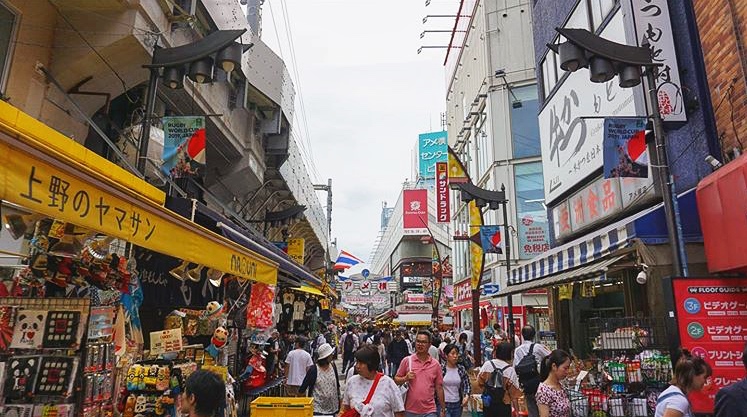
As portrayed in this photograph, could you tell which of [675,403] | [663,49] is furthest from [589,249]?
[675,403]

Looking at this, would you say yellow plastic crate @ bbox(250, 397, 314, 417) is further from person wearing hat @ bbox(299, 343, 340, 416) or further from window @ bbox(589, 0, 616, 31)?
window @ bbox(589, 0, 616, 31)

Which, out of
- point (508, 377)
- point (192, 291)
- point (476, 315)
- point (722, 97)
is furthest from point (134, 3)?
point (476, 315)

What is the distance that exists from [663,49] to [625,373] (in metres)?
5.65

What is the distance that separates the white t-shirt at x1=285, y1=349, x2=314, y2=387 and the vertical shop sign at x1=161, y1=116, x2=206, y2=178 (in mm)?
4817

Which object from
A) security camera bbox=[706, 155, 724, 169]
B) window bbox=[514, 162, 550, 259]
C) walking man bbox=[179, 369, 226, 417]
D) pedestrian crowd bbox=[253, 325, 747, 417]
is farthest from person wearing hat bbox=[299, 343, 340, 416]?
window bbox=[514, 162, 550, 259]

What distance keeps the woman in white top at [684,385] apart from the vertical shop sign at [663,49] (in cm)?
528

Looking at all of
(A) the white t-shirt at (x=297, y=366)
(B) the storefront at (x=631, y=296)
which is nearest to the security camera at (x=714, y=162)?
(B) the storefront at (x=631, y=296)

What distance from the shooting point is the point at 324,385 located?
7.29m

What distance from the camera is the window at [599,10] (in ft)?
33.6

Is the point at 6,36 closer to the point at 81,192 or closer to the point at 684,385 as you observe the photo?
the point at 81,192

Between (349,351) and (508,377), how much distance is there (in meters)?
11.2

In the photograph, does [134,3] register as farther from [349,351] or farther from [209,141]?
Answer: [349,351]

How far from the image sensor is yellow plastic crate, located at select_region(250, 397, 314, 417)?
5.41 m

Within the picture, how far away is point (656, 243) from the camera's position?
7133 millimetres
